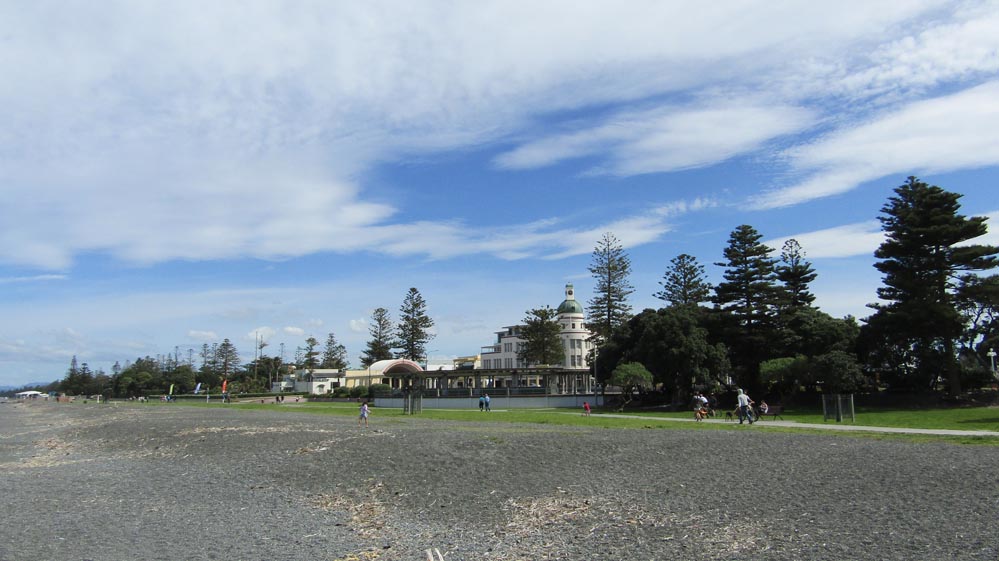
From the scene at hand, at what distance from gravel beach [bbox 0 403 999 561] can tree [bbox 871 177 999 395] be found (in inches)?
771

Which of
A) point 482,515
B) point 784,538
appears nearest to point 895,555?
point 784,538

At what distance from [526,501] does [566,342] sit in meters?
74.9

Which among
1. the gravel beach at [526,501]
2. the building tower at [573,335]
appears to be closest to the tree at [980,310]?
the gravel beach at [526,501]

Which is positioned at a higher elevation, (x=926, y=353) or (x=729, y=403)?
(x=926, y=353)

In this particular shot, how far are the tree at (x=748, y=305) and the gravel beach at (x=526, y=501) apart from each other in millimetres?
25068

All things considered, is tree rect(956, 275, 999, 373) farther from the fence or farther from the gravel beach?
the gravel beach

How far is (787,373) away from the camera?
36156 millimetres

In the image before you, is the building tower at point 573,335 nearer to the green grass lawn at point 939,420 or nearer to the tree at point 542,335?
the tree at point 542,335

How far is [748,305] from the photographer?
43750 millimetres

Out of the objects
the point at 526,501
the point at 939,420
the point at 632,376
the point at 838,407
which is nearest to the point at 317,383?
the point at 632,376

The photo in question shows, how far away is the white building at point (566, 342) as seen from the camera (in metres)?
85.5

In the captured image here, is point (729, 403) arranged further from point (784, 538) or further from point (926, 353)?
point (784, 538)

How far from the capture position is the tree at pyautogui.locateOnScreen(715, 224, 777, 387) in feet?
140

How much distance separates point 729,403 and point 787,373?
5764mm
